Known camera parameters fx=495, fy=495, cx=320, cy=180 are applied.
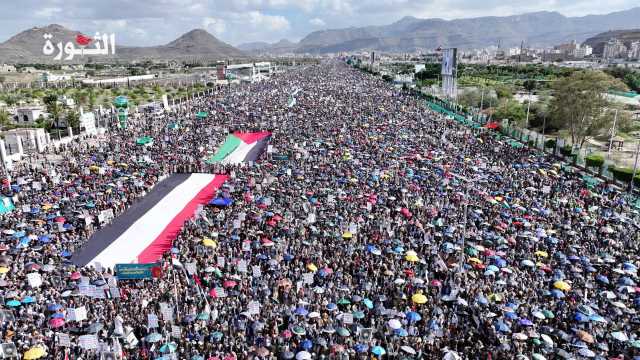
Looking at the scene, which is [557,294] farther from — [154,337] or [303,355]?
[154,337]

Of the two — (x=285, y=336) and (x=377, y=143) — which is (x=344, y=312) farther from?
(x=377, y=143)

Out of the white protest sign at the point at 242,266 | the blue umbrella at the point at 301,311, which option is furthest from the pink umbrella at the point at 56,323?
the blue umbrella at the point at 301,311

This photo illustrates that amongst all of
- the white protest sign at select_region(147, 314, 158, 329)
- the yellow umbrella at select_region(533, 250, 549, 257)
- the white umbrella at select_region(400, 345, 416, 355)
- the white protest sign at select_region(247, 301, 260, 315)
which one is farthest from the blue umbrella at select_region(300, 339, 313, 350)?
the yellow umbrella at select_region(533, 250, 549, 257)

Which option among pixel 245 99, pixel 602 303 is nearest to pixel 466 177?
pixel 602 303

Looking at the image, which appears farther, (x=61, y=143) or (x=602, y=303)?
(x=61, y=143)

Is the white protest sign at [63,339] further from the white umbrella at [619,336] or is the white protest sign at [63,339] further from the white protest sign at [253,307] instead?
the white umbrella at [619,336]

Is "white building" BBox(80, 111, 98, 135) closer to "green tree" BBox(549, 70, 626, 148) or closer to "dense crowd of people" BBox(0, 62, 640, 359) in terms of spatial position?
"dense crowd of people" BBox(0, 62, 640, 359)

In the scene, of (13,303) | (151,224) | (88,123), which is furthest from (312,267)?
(88,123)
